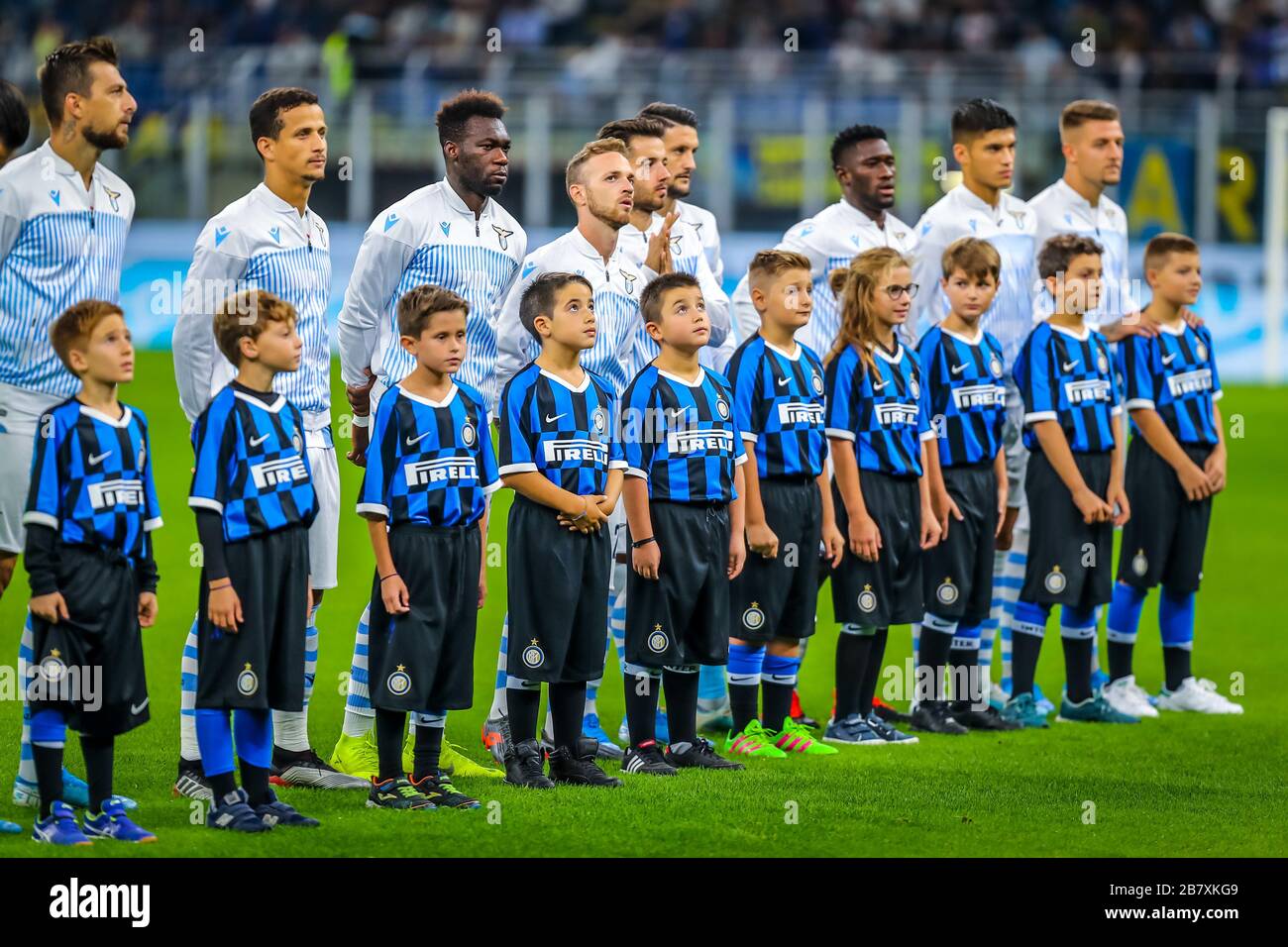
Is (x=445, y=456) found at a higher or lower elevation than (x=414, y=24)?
lower

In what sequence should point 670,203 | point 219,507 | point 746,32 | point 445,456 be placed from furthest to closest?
point 746,32 → point 670,203 → point 445,456 → point 219,507

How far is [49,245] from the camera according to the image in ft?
21.6

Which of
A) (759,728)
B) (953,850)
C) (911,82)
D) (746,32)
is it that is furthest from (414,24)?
(953,850)

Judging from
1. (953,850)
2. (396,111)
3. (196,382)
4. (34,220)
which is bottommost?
(953,850)

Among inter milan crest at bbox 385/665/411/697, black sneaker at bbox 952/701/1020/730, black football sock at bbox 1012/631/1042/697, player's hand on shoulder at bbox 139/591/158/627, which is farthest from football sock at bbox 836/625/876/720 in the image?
player's hand on shoulder at bbox 139/591/158/627

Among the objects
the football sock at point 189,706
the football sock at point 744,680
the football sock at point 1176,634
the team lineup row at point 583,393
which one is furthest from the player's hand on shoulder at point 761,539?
the football sock at point 1176,634

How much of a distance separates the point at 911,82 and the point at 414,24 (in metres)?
7.87

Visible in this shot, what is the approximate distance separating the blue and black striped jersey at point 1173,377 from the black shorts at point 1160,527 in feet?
0.43

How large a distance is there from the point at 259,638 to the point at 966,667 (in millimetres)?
3752

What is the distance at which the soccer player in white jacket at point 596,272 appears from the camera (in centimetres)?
729

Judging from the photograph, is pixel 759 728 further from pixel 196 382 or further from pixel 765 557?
pixel 196 382

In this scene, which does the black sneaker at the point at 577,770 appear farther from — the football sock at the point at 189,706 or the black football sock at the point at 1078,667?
the black football sock at the point at 1078,667

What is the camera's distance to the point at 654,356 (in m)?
7.79

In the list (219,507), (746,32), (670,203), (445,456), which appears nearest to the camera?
(219,507)
